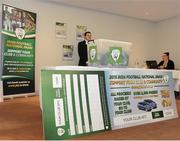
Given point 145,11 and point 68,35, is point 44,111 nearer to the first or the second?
point 68,35

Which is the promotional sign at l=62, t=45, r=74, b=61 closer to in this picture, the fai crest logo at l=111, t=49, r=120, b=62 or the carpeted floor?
the carpeted floor

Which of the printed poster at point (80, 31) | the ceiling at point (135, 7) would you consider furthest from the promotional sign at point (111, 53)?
the printed poster at point (80, 31)

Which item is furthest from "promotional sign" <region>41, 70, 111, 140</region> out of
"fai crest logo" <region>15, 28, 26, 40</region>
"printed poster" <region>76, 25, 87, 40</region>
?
"printed poster" <region>76, 25, 87, 40</region>

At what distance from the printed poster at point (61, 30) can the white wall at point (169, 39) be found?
3.24 m

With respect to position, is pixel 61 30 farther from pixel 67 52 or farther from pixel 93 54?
pixel 93 54

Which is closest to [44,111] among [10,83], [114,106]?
[114,106]

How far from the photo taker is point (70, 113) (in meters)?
2.03

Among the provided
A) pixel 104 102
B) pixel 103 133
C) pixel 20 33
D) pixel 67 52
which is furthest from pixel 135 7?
pixel 103 133

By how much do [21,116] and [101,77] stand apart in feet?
4.00

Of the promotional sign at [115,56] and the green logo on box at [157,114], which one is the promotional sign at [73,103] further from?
the green logo on box at [157,114]

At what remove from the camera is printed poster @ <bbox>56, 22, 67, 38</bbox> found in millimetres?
6184

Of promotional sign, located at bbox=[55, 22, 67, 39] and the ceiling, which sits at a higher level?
the ceiling

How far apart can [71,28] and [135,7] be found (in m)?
1.72

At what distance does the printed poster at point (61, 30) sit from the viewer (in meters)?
6.18
